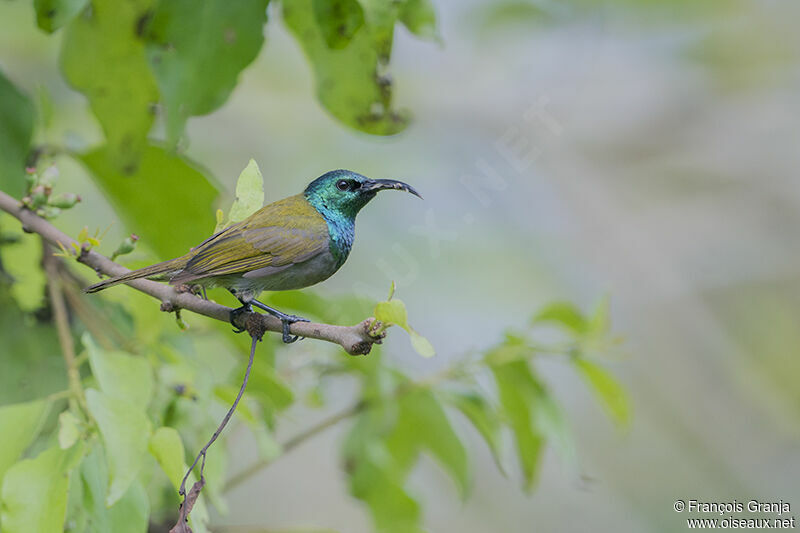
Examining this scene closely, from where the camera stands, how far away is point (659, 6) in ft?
13.6

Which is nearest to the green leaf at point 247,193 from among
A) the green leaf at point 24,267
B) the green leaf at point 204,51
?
the green leaf at point 204,51

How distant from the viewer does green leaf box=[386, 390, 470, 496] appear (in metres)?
1.82

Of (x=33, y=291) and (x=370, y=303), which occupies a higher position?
(x=370, y=303)

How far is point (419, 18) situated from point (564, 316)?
2.79 ft

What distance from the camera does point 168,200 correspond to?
1415 mm

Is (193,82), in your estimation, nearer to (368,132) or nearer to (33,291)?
(368,132)

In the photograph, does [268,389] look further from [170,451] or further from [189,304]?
[189,304]

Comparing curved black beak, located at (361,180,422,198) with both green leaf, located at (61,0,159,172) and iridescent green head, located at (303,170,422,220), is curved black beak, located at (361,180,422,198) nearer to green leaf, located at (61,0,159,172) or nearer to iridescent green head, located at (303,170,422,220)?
iridescent green head, located at (303,170,422,220)

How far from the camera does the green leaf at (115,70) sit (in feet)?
4.23

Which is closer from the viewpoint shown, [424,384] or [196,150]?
[424,384]

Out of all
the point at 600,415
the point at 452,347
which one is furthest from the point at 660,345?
the point at 452,347

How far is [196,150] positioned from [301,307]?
82.8 inches

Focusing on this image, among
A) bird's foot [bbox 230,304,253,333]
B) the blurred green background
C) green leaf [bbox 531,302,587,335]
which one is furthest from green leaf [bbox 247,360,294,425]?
the blurred green background

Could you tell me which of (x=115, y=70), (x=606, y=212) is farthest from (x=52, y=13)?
(x=606, y=212)
